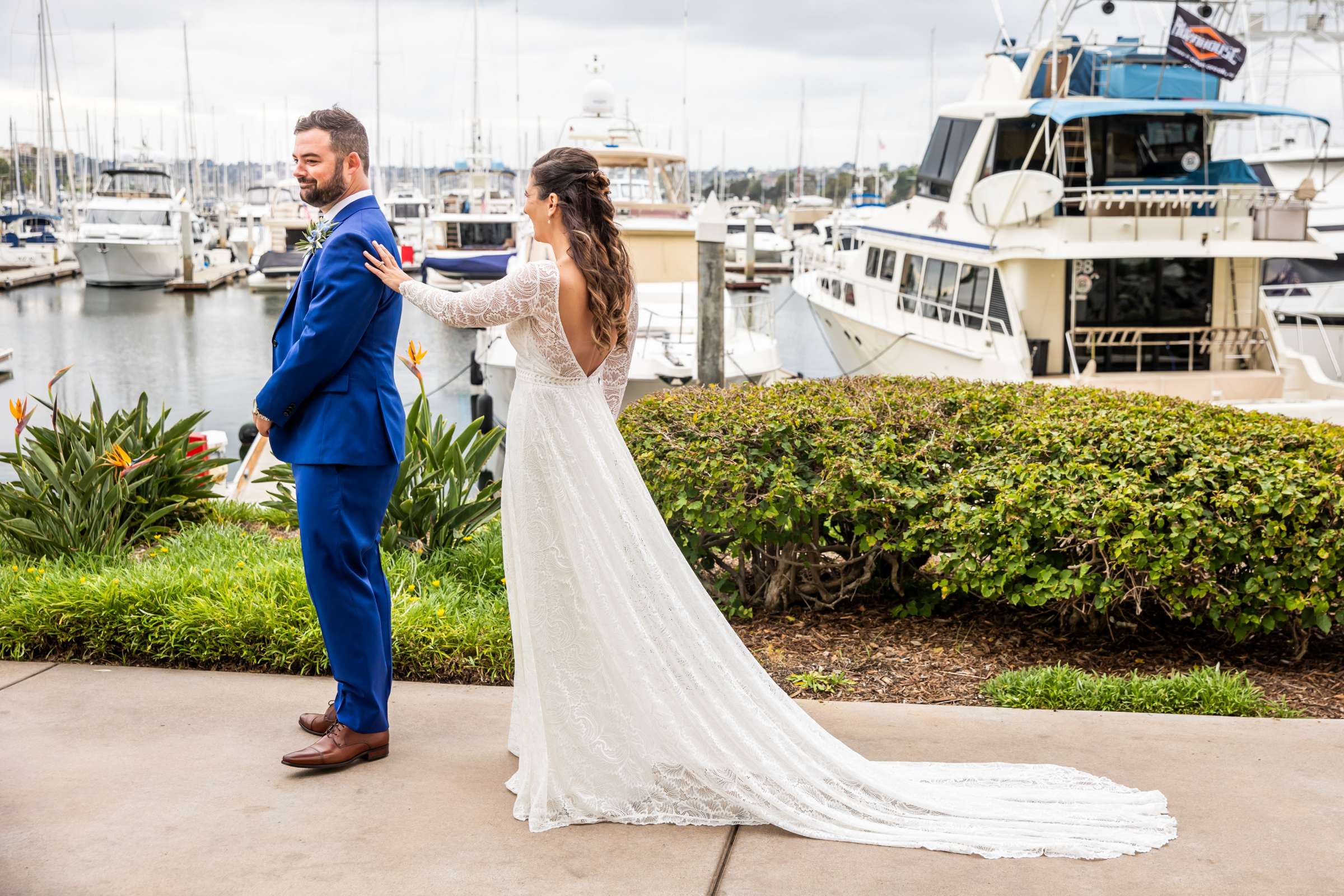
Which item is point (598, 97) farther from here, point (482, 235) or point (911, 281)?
point (482, 235)

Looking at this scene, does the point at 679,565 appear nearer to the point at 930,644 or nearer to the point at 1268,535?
the point at 930,644

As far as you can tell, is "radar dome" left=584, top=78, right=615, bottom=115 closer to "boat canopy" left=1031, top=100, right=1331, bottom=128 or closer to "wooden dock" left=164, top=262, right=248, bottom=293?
"boat canopy" left=1031, top=100, right=1331, bottom=128

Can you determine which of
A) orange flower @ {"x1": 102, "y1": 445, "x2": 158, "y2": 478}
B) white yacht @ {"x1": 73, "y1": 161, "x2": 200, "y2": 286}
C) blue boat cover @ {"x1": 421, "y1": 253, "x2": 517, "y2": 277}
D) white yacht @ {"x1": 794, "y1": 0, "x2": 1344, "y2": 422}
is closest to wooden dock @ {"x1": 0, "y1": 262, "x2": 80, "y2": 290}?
white yacht @ {"x1": 73, "y1": 161, "x2": 200, "y2": 286}

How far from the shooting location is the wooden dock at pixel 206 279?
44.8 meters

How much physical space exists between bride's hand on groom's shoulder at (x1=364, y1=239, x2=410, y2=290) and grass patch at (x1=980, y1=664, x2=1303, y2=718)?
9.30 feet

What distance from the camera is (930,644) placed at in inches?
216

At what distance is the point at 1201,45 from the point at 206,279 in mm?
40207

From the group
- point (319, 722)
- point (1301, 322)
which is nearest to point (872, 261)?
point (1301, 322)

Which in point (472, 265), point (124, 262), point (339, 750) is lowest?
point (339, 750)

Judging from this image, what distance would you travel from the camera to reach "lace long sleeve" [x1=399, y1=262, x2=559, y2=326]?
12.1ft

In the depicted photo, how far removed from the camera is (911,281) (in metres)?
17.6

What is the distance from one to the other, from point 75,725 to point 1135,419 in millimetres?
4682

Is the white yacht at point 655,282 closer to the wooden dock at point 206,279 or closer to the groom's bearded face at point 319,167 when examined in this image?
the groom's bearded face at point 319,167

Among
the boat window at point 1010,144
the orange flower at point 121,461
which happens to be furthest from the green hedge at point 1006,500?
the boat window at point 1010,144
